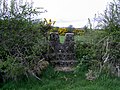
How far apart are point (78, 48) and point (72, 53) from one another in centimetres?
34

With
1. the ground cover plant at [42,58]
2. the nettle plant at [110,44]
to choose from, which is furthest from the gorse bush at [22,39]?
the nettle plant at [110,44]

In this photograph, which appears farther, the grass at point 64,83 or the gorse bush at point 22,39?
the gorse bush at point 22,39

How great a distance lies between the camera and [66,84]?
7.86 metres

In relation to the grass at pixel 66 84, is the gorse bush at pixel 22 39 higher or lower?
higher

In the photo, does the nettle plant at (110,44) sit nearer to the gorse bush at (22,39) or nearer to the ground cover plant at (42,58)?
the ground cover plant at (42,58)

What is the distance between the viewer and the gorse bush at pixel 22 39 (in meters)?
8.38

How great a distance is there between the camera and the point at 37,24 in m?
9.05

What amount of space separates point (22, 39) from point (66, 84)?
2.01 meters

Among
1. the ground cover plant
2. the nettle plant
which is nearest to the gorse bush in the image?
the ground cover plant

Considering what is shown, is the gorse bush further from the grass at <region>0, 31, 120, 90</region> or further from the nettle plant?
the nettle plant

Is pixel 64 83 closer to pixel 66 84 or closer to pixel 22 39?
pixel 66 84

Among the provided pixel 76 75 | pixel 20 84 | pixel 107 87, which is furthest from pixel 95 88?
pixel 20 84

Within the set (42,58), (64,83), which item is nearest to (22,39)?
(42,58)

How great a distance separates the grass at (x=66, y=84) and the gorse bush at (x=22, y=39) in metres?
0.34
